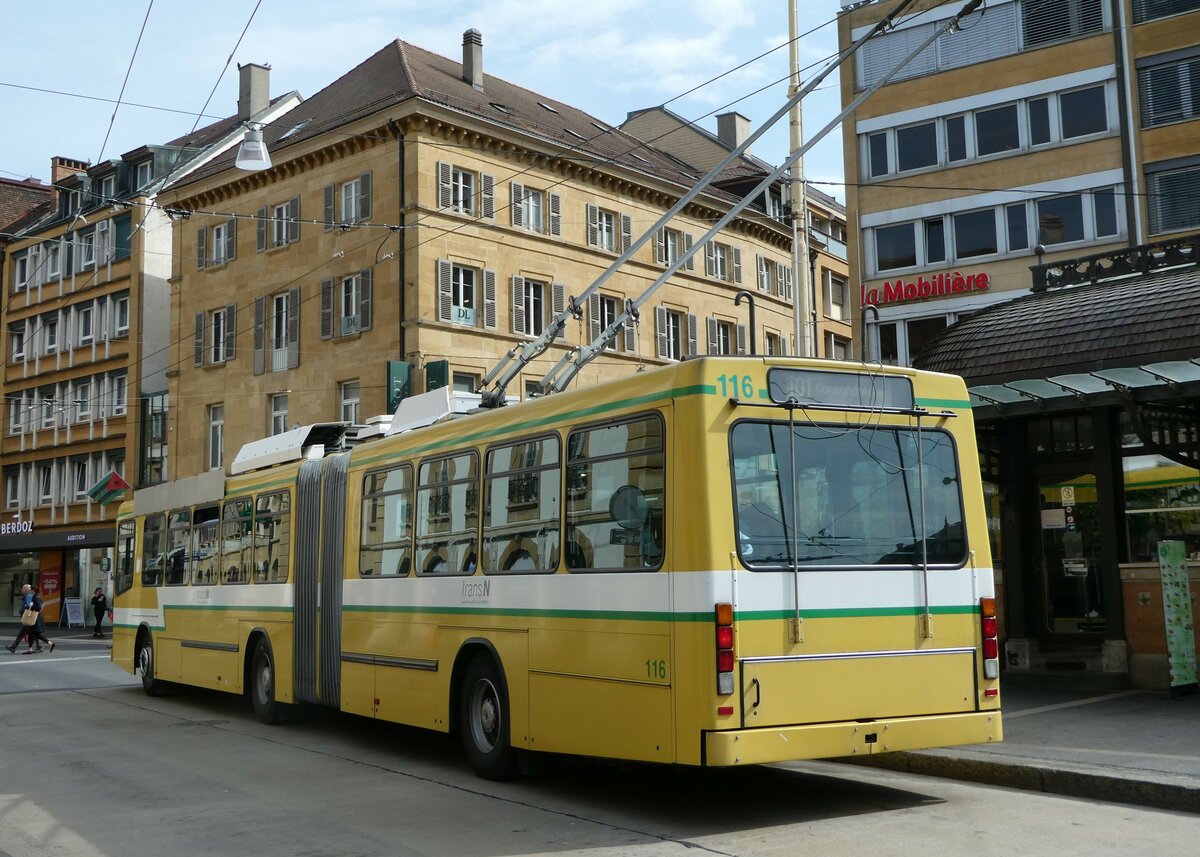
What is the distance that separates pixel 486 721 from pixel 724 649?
3200 millimetres

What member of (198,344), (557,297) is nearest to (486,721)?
(557,297)

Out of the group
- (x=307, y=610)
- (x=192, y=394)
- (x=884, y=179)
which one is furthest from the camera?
(x=192, y=394)

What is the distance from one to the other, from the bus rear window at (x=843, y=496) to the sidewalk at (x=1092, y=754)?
5.80ft

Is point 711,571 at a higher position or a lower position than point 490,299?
lower

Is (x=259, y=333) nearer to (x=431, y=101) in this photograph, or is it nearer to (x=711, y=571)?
(x=431, y=101)

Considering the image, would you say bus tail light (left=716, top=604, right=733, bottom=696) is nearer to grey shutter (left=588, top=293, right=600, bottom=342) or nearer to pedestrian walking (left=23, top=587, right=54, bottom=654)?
pedestrian walking (left=23, top=587, right=54, bottom=654)

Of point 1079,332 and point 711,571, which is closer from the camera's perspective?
point 711,571

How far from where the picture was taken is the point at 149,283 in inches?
2029

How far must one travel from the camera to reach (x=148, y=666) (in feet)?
64.3

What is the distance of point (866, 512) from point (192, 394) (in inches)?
1596

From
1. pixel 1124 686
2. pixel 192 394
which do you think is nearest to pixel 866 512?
pixel 1124 686

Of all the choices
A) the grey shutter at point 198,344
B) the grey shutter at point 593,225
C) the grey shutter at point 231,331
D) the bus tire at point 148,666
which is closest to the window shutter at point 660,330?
the grey shutter at point 593,225

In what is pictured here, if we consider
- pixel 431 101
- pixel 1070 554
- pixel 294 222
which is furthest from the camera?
pixel 294 222

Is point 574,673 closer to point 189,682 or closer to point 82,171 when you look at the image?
point 189,682
